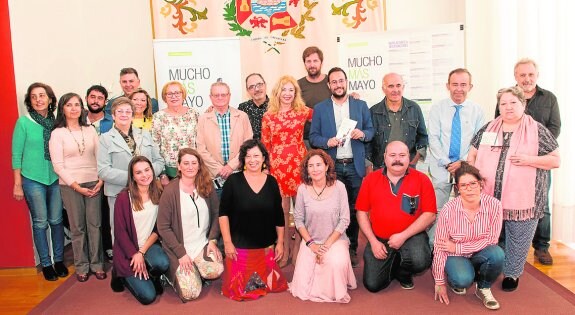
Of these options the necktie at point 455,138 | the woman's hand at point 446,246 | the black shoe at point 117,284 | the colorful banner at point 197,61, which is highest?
the colorful banner at point 197,61

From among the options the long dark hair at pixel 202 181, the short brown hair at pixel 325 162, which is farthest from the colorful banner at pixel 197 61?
the short brown hair at pixel 325 162

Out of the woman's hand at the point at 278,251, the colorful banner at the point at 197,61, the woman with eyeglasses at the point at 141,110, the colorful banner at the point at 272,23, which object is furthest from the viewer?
the colorful banner at the point at 272,23

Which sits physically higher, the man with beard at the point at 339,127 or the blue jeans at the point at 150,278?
the man with beard at the point at 339,127

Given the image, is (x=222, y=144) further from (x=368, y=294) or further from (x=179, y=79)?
(x=368, y=294)

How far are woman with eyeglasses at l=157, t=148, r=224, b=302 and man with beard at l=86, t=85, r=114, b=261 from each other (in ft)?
3.56

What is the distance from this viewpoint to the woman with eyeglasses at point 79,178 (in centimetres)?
373

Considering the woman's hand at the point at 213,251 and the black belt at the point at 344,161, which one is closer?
the woman's hand at the point at 213,251

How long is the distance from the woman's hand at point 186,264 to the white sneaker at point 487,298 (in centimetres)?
192

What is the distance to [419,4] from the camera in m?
5.89

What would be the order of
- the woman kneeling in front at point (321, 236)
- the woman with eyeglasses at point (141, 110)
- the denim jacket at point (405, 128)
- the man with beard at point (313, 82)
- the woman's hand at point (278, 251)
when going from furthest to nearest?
the man with beard at point (313, 82) < the woman with eyeglasses at point (141, 110) < the denim jacket at point (405, 128) < the woman's hand at point (278, 251) < the woman kneeling in front at point (321, 236)

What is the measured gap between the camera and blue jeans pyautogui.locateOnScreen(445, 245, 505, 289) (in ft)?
10.1

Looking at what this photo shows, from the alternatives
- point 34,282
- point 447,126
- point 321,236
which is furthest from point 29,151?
point 447,126

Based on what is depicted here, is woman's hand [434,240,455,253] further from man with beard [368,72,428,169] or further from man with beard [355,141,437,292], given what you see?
man with beard [368,72,428,169]

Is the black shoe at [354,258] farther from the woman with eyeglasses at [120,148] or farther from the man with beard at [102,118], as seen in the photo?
the man with beard at [102,118]
